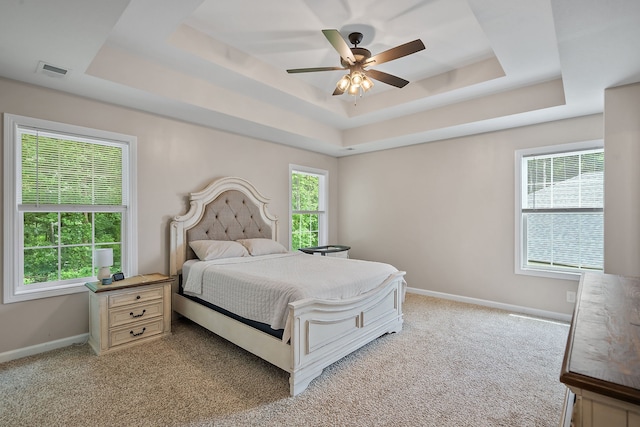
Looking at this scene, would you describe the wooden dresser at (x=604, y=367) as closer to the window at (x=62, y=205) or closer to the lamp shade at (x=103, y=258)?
the lamp shade at (x=103, y=258)

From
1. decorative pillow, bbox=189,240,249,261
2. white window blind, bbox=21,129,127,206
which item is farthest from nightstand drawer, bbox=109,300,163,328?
white window blind, bbox=21,129,127,206

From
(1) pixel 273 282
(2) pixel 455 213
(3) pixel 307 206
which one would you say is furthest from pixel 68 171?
(2) pixel 455 213

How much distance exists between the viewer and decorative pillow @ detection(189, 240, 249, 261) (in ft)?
11.1

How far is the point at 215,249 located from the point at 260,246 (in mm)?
631

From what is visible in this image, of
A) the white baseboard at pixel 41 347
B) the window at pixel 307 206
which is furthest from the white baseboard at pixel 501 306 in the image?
the white baseboard at pixel 41 347

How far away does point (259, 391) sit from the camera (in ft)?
6.91

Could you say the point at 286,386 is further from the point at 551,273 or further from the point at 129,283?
the point at 551,273

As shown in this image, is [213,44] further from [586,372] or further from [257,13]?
[586,372]

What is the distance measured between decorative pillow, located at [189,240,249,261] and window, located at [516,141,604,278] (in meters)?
3.55

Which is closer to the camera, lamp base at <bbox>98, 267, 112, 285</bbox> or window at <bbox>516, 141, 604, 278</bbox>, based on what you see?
lamp base at <bbox>98, 267, 112, 285</bbox>

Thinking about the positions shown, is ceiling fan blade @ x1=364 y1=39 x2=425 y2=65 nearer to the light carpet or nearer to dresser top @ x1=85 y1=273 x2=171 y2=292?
the light carpet

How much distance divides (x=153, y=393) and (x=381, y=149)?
14.4ft

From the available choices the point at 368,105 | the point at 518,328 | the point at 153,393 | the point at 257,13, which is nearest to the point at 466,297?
the point at 518,328

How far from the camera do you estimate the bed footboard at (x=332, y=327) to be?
208 centimetres
